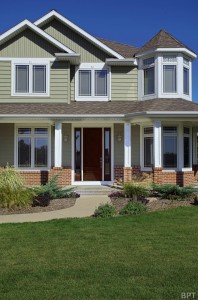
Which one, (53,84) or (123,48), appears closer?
(53,84)

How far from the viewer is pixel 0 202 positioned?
1086cm

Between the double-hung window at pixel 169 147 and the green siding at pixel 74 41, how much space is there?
480 centimetres

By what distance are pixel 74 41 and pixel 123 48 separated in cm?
284

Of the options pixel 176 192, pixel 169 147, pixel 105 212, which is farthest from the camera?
pixel 169 147

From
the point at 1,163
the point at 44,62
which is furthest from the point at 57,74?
the point at 1,163

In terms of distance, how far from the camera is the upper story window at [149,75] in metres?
17.1

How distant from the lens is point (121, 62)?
56.9 ft

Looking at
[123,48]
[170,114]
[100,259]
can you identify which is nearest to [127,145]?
[170,114]

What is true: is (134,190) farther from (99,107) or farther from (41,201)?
(99,107)

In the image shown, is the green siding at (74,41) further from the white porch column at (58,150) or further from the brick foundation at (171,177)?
the brick foundation at (171,177)

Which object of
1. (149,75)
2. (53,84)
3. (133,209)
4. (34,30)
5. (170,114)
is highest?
(34,30)

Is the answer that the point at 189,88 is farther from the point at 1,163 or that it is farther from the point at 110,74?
the point at 1,163

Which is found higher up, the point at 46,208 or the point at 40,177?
the point at 40,177

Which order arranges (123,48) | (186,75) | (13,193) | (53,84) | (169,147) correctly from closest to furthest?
(13,193)
(169,147)
(53,84)
(186,75)
(123,48)
